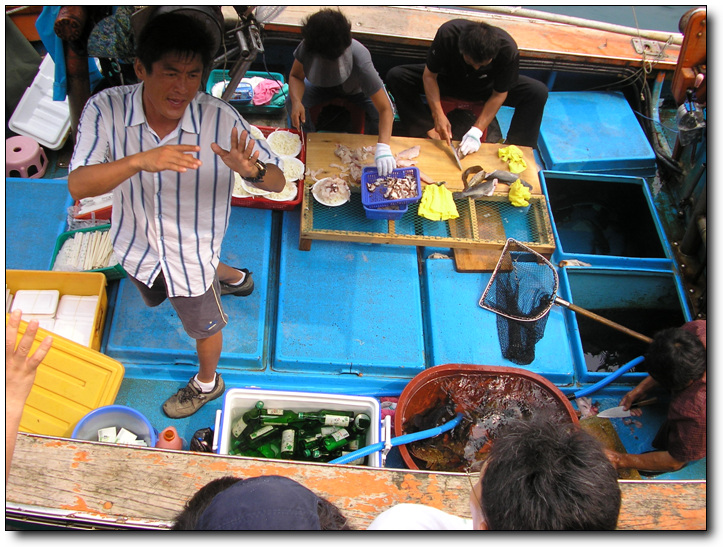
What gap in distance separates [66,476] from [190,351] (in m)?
1.36

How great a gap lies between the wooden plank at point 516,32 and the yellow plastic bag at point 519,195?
1.76 m

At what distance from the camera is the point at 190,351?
10.4 ft

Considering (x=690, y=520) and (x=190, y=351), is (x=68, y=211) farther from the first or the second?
(x=690, y=520)

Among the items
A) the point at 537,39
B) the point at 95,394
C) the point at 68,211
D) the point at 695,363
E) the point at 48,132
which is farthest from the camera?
the point at 537,39

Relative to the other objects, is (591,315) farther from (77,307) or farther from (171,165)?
(77,307)

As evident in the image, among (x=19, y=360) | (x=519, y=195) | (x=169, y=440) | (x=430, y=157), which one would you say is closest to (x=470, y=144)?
(x=430, y=157)

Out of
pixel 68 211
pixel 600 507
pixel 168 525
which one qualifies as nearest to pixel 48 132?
pixel 68 211

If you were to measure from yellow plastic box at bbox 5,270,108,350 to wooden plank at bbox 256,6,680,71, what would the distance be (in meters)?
2.84

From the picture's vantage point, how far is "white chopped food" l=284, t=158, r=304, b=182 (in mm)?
3779

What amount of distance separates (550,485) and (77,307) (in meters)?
2.94

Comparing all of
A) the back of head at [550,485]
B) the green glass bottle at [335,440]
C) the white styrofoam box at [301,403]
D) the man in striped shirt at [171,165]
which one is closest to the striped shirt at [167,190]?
the man in striped shirt at [171,165]

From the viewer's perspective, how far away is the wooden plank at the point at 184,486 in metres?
1.77

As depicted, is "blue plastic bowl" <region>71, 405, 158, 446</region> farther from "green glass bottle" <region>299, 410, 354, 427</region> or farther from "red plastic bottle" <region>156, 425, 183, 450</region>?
"green glass bottle" <region>299, 410, 354, 427</region>

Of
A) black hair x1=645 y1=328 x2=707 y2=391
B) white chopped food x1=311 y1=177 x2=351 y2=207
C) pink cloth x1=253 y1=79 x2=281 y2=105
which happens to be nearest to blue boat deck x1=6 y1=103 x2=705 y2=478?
white chopped food x1=311 y1=177 x2=351 y2=207
